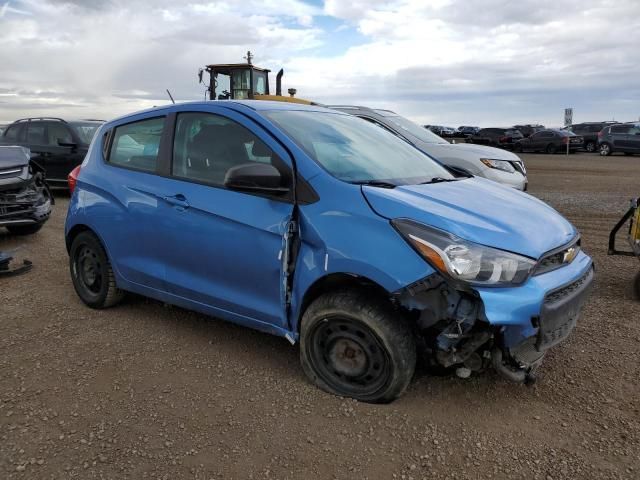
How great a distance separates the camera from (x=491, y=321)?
8.41 feet

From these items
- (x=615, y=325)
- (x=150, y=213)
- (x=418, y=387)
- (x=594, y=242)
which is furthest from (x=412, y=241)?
(x=594, y=242)

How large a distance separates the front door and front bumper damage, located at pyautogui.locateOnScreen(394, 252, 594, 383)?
856mm

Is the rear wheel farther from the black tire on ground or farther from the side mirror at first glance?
the side mirror

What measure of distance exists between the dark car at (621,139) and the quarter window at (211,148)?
2577 centimetres

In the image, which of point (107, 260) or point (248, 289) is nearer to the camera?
point (248, 289)

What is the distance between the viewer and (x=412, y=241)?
2.69m

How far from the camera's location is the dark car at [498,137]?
109 ft

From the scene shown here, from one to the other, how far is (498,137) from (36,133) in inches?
1157

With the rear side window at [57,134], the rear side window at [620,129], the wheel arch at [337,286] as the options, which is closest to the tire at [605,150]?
the rear side window at [620,129]

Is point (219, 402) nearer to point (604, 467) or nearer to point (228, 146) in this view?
point (228, 146)

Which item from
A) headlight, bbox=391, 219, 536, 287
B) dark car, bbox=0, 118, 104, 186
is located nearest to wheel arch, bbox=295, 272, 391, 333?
headlight, bbox=391, 219, 536, 287

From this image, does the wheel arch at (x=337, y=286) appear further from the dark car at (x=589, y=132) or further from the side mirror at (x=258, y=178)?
the dark car at (x=589, y=132)

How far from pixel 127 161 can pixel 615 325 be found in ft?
13.1

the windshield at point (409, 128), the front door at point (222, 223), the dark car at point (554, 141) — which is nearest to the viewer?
the front door at point (222, 223)
